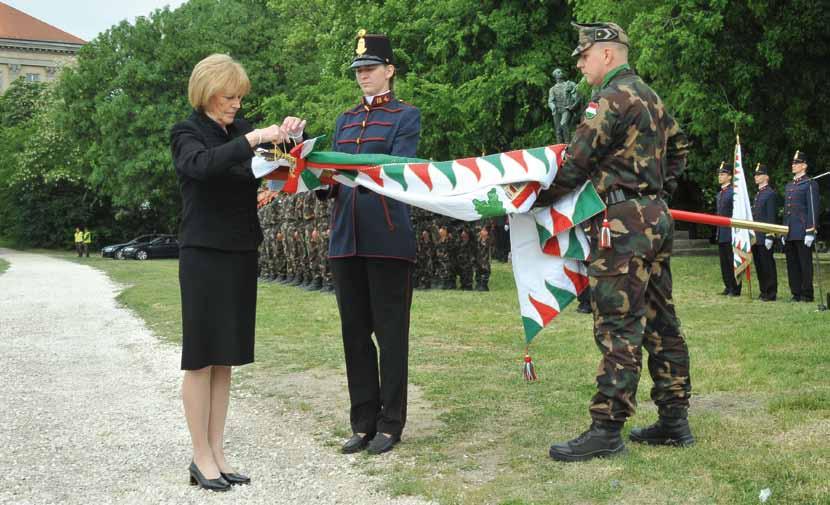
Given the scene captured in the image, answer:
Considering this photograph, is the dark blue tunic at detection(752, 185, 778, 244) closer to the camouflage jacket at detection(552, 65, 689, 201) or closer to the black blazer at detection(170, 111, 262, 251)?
the camouflage jacket at detection(552, 65, 689, 201)

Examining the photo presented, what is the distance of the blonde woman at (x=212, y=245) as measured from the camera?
4.82m

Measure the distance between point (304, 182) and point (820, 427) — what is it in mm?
3310

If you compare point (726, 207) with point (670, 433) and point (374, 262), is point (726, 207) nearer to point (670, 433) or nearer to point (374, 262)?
point (670, 433)

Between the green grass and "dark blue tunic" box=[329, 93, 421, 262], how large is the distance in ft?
3.88

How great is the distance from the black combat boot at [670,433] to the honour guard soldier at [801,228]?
377 inches

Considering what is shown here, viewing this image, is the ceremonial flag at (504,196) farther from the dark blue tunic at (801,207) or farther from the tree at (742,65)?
the tree at (742,65)

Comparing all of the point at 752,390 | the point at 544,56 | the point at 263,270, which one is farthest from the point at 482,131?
the point at 752,390

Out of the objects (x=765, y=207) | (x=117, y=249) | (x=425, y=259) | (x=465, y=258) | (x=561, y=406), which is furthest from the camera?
(x=117, y=249)

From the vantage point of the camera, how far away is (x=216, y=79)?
480cm

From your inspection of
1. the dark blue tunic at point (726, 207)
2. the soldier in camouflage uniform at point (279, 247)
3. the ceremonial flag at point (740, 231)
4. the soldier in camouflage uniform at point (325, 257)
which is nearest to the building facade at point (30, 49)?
the soldier in camouflage uniform at point (279, 247)

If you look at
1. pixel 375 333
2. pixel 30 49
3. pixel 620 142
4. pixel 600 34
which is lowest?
pixel 375 333

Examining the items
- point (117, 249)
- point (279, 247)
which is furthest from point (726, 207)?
point (117, 249)

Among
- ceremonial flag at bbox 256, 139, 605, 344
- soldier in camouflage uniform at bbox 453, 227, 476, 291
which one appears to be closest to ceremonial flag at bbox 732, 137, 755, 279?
soldier in camouflage uniform at bbox 453, 227, 476, 291

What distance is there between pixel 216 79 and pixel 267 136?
0.38 meters
